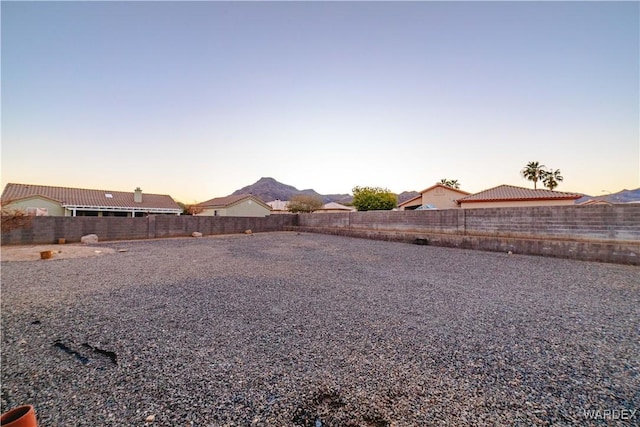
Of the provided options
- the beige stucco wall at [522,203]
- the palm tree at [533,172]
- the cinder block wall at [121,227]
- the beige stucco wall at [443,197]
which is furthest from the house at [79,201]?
the palm tree at [533,172]

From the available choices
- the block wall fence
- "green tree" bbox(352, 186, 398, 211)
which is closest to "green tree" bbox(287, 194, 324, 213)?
"green tree" bbox(352, 186, 398, 211)

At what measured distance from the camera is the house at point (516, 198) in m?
16.1

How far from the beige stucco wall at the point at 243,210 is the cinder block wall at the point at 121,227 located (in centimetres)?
921

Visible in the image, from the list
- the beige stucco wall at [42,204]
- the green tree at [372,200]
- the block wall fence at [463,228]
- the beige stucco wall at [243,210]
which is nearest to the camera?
the block wall fence at [463,228]

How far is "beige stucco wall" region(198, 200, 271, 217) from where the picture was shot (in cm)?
2817

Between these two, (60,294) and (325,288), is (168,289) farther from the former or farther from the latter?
(325,288)

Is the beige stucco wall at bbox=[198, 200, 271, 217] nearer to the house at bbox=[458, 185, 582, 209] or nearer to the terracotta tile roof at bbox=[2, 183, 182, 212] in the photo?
the terracotta tile roof at bbox=[2, 183, 182, 212]

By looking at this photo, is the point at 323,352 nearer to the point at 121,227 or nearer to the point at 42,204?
the point at 121,227

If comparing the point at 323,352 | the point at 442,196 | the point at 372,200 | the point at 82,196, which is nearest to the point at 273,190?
the point at 372,200

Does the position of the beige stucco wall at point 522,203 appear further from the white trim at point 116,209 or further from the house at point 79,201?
the house at point 79,201

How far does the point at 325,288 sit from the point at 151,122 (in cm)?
1196

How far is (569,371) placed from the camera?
218 centimetres

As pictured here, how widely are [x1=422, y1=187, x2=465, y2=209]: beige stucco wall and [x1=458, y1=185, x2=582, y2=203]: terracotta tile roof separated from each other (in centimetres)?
222

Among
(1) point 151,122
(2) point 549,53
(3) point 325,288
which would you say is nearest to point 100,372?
(3) point 325,288
